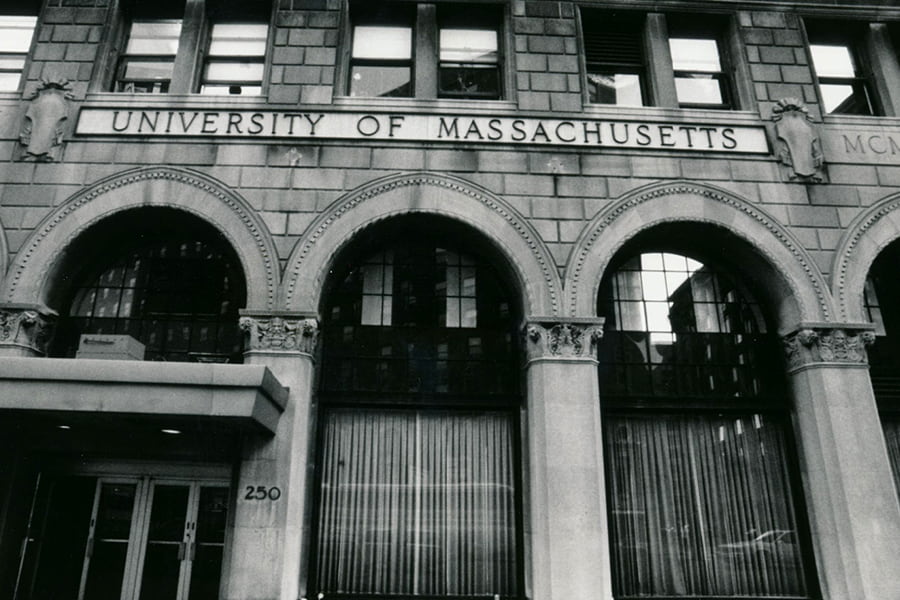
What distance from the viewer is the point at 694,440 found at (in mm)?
11320

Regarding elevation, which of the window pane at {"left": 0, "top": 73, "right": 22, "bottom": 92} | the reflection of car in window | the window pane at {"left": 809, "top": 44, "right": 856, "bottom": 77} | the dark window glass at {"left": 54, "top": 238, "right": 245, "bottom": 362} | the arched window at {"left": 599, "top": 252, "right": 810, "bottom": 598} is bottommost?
the reflection of car in window

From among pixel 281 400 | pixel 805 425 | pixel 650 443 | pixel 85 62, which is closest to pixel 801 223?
pixel 805 425

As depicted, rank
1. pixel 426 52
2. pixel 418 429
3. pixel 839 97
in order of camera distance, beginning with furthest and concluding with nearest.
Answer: pixel 839 97 → pixel 426 52 → pixel 418 429

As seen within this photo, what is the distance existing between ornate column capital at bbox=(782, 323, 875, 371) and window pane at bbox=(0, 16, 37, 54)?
644 inches

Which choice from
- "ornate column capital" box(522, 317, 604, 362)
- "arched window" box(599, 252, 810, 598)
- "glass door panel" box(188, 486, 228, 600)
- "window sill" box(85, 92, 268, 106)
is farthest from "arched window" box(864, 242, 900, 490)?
"window sill" box(85, 92, 268, 106)

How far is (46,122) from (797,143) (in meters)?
14.3

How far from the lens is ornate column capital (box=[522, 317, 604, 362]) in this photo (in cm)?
1052

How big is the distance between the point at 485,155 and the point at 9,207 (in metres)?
8.64

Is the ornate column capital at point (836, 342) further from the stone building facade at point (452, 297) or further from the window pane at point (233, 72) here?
the window pane at point (233, 72)

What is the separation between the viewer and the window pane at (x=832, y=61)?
1334cm

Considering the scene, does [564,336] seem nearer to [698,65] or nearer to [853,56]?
[698,65]

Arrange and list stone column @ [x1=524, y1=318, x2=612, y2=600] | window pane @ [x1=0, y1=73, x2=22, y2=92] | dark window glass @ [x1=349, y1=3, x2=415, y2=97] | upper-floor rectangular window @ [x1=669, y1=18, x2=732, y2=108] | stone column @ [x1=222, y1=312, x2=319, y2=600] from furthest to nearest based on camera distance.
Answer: upper-floor rectangular window @ [x1=669, y1=18, x2=732, y2=108]
dark window glass @ [x1=349, y1=3, x2=415, y2=97]
window pane @ [x1=0, y1=73, x2=22, y2=92]
stone column @ [x1=524, y1=318, x2=612, y2=600]
stone column @ [x1=222, y1=312, x2=319, y2=600]

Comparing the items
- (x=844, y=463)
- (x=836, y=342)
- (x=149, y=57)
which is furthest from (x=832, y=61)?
(x=149, y=57)

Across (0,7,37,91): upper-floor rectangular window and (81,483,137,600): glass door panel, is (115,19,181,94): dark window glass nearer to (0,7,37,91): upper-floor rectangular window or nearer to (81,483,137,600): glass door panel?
(0,7,37,91): upper-floor rectangular window
